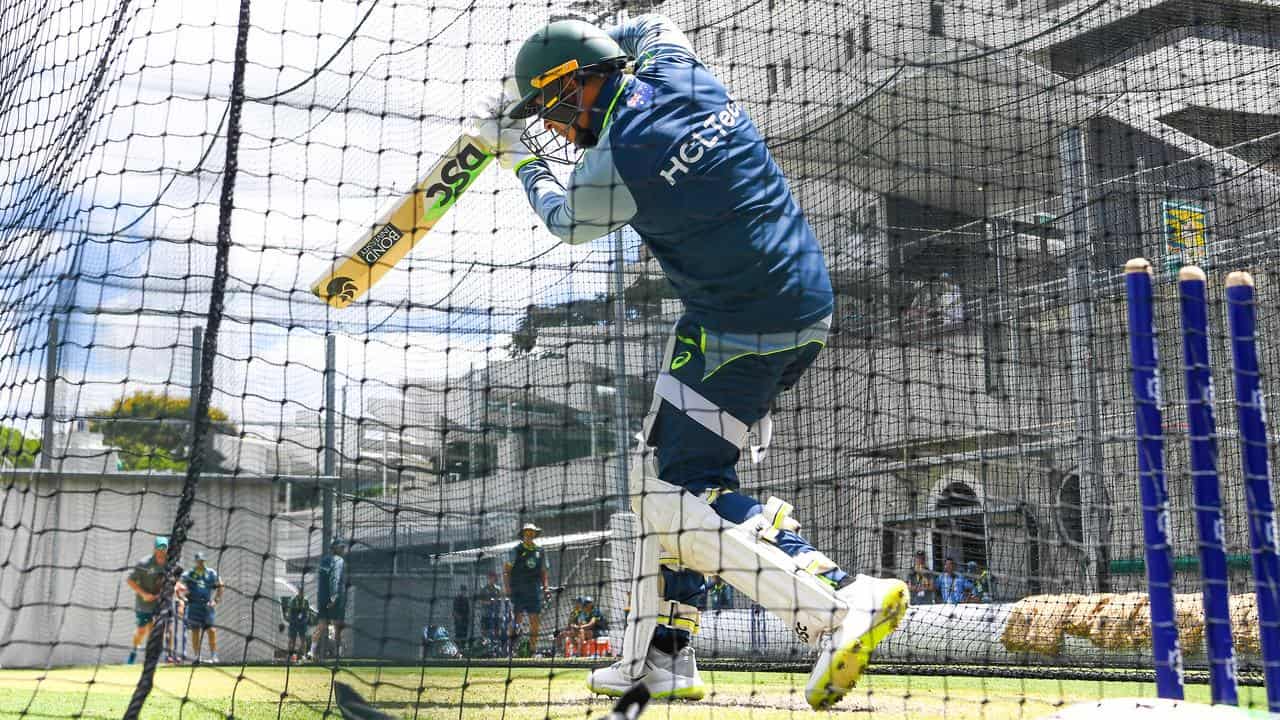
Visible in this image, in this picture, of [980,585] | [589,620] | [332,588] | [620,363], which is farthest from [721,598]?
[332,588]

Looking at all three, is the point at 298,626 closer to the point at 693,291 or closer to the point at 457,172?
the point at 457,172

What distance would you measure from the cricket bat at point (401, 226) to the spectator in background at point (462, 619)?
324 cm

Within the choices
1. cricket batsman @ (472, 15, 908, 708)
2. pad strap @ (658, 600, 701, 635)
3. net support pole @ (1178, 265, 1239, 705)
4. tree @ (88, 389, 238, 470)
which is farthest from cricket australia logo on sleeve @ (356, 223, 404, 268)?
tree @ (88, 389, 238, 470)

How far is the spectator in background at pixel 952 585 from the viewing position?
30.2 feet

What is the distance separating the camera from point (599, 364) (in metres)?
6.42

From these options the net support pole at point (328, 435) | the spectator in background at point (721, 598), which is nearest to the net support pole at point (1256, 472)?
the net support pole at point (328, 435)

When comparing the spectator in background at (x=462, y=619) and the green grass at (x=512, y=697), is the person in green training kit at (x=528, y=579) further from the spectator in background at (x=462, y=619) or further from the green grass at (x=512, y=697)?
the green grass at (x=512, y=697)

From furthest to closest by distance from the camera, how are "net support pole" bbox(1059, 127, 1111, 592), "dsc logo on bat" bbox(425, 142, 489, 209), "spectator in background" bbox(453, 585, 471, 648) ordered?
"net support pole" bbox(1059, 127, 1111, 592) < "spectator in background" bbox(453, 585, 471, 648) < "dsc logo on bat" bbox(425, 142, 489, 209)

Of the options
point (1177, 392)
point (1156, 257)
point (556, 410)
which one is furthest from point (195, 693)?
point (1177, 392)

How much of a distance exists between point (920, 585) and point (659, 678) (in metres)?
6.73

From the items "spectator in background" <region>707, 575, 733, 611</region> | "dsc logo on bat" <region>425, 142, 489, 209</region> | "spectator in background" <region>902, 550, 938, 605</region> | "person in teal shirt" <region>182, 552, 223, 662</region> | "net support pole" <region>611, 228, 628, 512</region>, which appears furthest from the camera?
"person in teal shirt" <region>182, 552, 223, 662</region>

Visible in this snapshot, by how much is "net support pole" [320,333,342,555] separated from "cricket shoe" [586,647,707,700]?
1561 millimetres

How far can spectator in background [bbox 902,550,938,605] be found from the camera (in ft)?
31.0

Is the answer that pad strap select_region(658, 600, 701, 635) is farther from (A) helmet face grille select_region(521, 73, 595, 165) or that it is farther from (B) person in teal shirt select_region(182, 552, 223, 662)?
(B) person in teal shirt select_region(182, 552, 223, 662)
